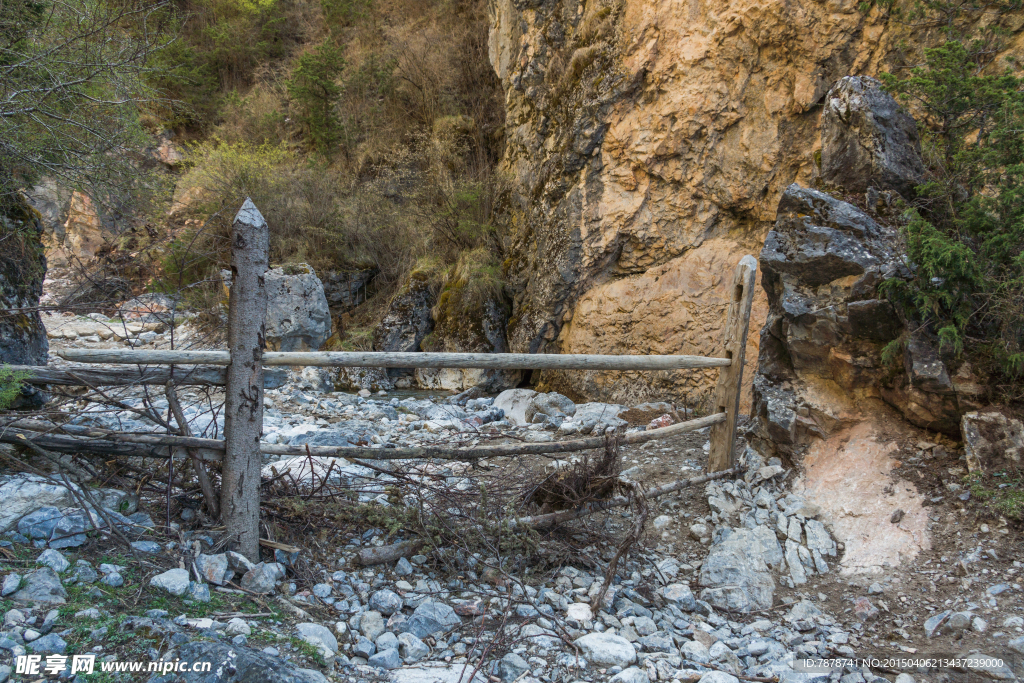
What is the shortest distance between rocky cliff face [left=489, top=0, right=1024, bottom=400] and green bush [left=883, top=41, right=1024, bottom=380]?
4.55ft

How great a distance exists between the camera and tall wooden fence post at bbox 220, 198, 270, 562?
7.87ft

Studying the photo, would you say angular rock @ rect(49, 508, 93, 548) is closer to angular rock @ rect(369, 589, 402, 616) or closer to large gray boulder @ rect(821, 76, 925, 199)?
angular rock @ rect(369, 589, 402, 616)

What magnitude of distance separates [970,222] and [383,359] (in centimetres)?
335

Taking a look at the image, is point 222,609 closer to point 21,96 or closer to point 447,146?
point 21,96

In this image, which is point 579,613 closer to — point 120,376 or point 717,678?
point 717,678

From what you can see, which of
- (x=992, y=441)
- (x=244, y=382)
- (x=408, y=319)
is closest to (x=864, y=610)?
(x=992, y=441)

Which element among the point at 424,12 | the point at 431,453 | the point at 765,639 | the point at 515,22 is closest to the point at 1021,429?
the point at 765,639

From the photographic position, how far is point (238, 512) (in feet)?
8.06

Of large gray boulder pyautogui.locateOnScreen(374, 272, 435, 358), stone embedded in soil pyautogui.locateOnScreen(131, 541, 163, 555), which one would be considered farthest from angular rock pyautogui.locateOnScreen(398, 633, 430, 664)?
large gray boulder pyautogui.locateOnScreen(374, 272, 435, 358)

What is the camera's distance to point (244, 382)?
242 centimetres

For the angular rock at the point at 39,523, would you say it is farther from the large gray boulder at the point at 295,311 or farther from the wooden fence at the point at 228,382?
the large gray boulder at the point at 295,311

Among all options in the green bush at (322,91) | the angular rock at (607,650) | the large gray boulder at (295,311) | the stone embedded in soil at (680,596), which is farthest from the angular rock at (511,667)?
the green bush at (322,91)

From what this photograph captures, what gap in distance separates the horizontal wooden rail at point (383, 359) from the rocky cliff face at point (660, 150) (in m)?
2.55

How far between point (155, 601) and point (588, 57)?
6532 millimetres
